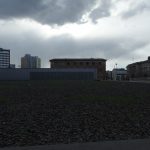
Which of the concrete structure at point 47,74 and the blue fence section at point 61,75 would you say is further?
the blue fence section at point 61,75

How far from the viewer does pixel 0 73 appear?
5773 inches

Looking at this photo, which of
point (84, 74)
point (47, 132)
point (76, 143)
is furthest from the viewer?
point (84, 74)

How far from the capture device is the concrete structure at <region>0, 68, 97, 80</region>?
487ft

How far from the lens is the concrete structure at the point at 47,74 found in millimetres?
148500

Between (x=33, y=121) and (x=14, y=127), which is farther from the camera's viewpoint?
(x=33, y=121)

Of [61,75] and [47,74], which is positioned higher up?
[47,74]

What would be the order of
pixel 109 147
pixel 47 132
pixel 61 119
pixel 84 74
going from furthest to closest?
pixel 84 74 → pixel 61 119 → pixel 47 132 → pixel 109 147

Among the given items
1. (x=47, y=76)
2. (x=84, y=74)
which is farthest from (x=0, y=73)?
(x=84, y=74)

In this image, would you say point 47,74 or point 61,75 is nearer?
point 47,74

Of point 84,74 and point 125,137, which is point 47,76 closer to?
point 84,74

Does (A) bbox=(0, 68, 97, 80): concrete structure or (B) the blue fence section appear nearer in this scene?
(A) bbox=(0, 68, 97, 80): concrete structure

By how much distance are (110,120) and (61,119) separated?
2104 mm

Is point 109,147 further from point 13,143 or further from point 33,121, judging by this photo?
point 33,121

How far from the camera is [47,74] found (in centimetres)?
15512
